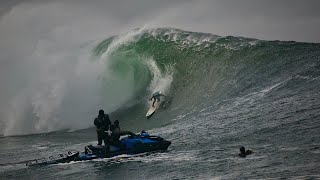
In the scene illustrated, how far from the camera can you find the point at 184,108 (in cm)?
2812

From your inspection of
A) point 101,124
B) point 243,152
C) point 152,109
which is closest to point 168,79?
point 152,109

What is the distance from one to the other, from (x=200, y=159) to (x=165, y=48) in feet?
70.3

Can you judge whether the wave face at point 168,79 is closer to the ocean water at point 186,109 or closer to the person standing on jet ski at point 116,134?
the ocean water at point 186,109

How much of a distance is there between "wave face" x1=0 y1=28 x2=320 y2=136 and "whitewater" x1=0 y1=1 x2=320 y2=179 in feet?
0.26

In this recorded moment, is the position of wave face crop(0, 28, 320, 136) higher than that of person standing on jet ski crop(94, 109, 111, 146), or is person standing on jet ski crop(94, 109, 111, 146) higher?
wave face crop(0, 28, 320, 136)

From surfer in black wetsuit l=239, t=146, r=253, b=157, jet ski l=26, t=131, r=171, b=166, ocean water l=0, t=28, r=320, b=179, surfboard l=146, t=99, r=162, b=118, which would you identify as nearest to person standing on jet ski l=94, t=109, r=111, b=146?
jet ski l=26, t=131, r=171, b=166

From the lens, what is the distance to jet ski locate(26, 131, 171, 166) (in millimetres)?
19547

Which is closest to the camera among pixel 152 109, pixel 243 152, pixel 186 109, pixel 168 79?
pixel 243 152

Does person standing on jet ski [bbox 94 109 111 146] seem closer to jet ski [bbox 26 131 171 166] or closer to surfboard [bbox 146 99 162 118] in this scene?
jet ski [bbox 26 131 171 166]

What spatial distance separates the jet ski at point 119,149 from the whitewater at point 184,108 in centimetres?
43

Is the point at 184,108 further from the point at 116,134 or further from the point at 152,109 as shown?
the point at 116,134

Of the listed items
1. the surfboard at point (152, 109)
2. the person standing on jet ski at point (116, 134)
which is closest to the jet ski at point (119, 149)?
the person standing on jet ski at point (116, 134)

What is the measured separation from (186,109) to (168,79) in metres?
6.00

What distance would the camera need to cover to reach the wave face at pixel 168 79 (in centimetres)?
2580
